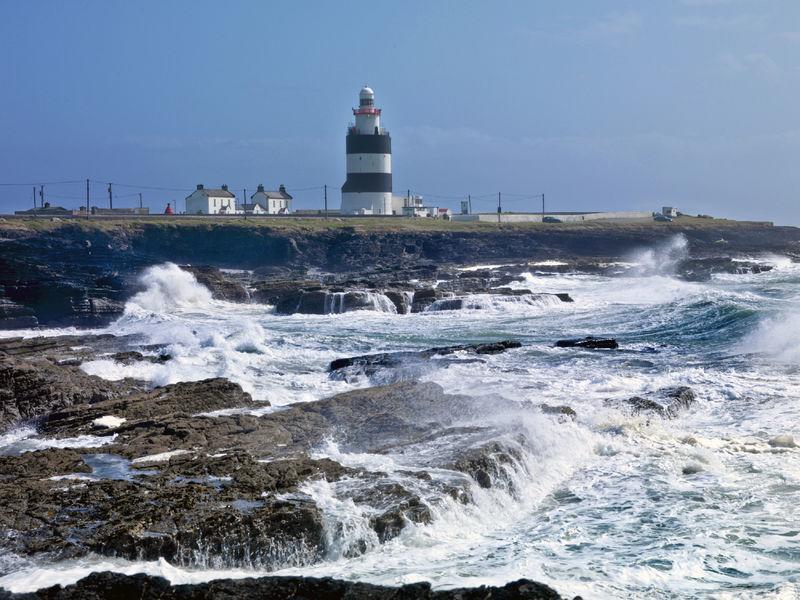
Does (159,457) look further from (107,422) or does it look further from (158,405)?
(158,405)

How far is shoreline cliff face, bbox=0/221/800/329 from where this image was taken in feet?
170

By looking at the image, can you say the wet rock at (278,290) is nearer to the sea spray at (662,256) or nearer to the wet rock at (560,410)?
the sea spray at (662,256)

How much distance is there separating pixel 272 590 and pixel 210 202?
6397 centimetres

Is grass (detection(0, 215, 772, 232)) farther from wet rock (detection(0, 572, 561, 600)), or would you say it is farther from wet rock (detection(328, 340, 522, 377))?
wet rock (detection(0, 572, 561, 600))

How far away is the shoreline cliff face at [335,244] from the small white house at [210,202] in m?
11.5

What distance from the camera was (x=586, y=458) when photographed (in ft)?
44.1

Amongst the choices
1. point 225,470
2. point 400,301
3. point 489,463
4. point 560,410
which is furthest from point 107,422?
point 400,301

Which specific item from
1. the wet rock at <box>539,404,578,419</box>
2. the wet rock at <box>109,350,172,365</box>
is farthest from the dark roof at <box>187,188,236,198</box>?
the wet rock at <box>539,404,578,419</box>

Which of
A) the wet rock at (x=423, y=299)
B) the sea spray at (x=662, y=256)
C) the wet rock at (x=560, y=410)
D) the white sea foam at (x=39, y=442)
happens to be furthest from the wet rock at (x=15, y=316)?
the sea spray at (x=662, y=256)

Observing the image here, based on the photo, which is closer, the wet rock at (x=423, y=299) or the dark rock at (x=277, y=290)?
the wet rock at (x=423, y=299)

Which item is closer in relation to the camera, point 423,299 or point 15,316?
point 15,316

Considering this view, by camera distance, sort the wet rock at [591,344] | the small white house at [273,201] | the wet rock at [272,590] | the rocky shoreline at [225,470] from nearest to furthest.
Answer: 1. the wet rock at [272,590]
2. the rocky shoreline at [225,470]
3. the wet rock at [591,344]
4. the small white house at [273,201]

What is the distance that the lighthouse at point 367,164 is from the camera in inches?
2512

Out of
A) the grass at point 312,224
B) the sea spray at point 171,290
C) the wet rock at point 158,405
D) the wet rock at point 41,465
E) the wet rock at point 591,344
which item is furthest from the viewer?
the grass at point 312,224
